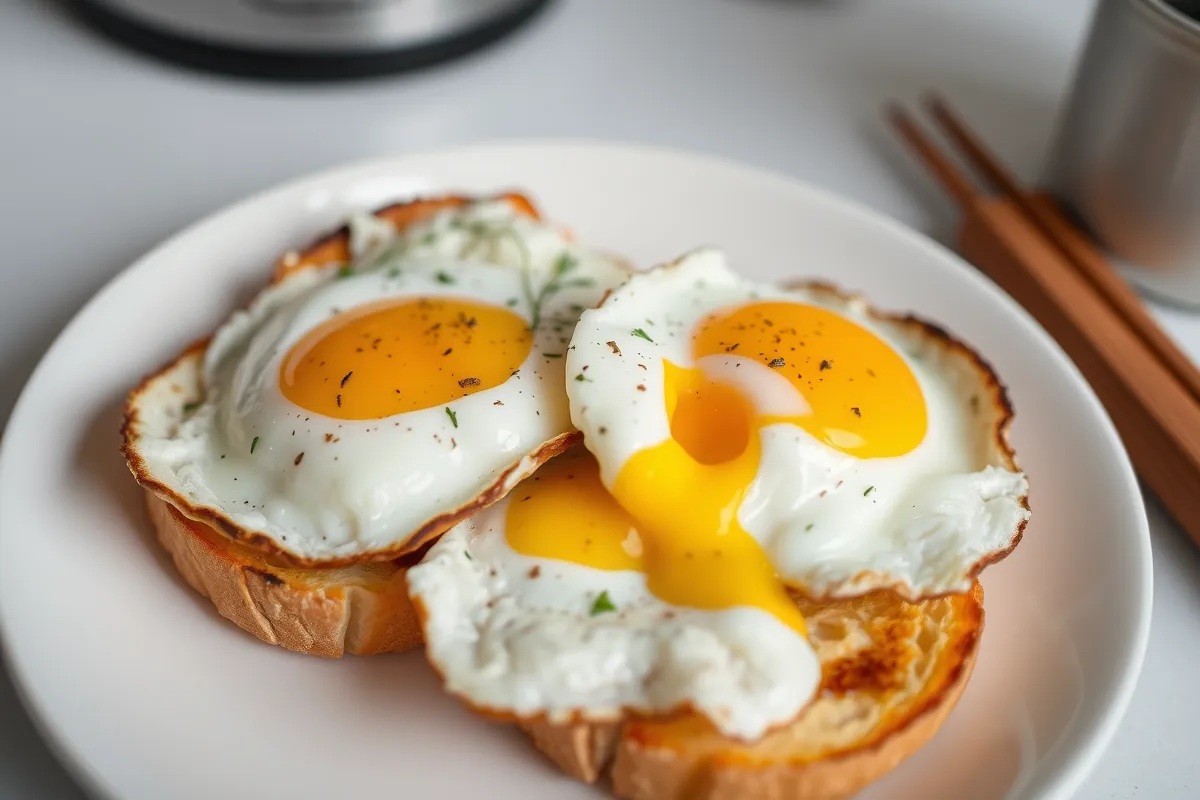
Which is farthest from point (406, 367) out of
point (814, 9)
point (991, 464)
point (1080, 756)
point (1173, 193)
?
point (814, 9)

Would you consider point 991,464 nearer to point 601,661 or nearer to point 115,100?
point 601,661

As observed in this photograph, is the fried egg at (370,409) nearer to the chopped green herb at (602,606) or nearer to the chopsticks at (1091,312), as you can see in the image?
the chopped green herb at (602,606)

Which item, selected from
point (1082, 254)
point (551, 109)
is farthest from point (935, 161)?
point (551, 109)

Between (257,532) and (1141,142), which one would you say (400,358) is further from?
(1141,142)

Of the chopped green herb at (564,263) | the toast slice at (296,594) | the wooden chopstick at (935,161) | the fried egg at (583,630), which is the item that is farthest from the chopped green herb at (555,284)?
the wooden chopstick at (935,161)

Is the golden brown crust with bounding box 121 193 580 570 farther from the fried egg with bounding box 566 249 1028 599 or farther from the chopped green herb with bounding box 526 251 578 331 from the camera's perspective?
the chopped green herb with bounding box 526 251 578 331

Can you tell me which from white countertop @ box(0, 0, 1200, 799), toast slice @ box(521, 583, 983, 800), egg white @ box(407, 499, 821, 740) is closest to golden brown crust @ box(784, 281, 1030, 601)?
toast slice @ box(521, 583, 983, 800)
